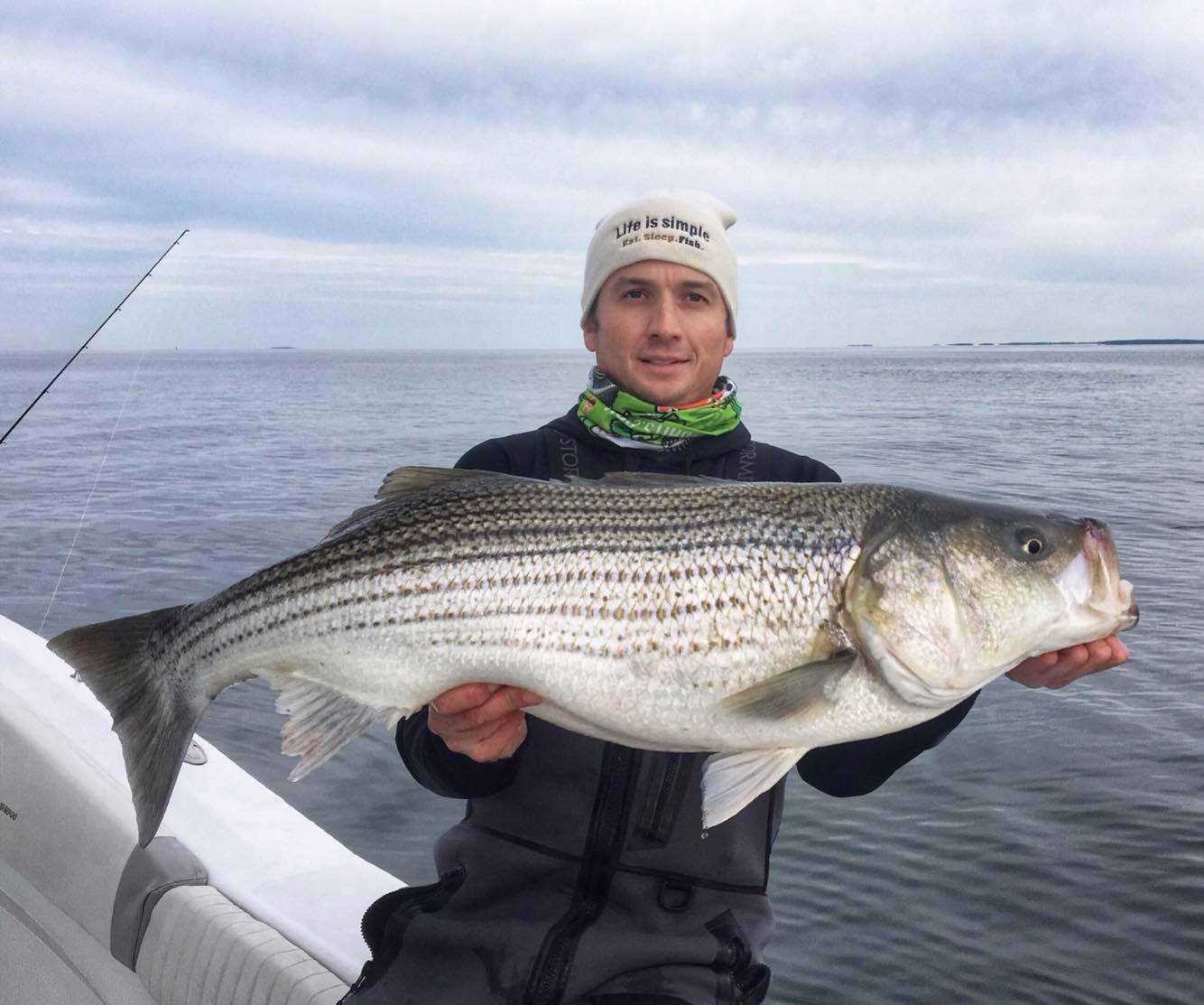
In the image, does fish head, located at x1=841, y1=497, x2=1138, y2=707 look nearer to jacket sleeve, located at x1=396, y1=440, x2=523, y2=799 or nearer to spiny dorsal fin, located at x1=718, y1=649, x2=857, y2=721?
spiny dorsal fin, located at x1=718, y1=649, x2=857, y2=721

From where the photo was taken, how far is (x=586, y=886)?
9.82 feet

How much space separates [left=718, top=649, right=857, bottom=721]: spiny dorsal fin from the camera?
2705mm

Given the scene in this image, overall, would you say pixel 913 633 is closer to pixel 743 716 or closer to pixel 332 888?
pixel 743 716

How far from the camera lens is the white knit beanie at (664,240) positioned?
3910 mm

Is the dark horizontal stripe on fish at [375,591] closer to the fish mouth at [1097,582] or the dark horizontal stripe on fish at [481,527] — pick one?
the dark horizontal stripe on fish at [481,527]

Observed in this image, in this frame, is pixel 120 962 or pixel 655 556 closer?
pixel 655 556

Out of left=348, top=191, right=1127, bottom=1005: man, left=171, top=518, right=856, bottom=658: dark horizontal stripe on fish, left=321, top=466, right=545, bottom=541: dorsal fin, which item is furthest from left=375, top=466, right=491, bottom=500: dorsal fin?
left=348, top=191, right=1127, bottom=1005: man

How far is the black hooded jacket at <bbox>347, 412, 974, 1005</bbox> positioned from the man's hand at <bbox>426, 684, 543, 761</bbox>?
0.57 ft

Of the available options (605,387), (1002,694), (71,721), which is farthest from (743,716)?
(1002,694)

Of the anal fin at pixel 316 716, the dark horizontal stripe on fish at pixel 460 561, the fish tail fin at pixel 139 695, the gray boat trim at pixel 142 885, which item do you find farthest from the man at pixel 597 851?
the gray boat trim at pixel 142 885

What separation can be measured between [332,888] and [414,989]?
1213 millimetres

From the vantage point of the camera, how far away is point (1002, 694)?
1004cm

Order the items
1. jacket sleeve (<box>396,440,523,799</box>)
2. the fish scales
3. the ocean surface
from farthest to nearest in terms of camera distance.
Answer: the ocean surface
jacket sleeve (<box>396,440,523,799</box>)
the fish scales

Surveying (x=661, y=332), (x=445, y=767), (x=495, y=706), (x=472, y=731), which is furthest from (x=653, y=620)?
(x=661, y=332)
